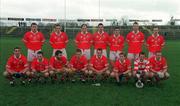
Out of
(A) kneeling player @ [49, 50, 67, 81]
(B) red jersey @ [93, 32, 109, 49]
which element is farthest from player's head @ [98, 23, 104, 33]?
(A) kneeling player @ [49, 50, 67, 81]

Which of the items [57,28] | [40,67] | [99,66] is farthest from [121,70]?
[57,28]

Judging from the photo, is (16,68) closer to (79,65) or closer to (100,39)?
(79,65)

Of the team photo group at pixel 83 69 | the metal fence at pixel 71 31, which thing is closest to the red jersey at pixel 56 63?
the team photo group at pixel 83 69

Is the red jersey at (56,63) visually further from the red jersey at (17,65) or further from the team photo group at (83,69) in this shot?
the red jersey at (17,65)

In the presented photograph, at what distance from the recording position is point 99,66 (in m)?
10.7

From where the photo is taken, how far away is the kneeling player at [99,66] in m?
10.6

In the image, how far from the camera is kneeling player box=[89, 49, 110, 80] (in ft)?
34.7

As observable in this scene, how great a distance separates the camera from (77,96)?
345 inches

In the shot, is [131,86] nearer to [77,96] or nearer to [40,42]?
[77,96]

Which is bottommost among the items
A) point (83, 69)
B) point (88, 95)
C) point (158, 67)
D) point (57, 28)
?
point (88, 95)

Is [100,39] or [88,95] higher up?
[100,39]

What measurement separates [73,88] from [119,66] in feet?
5.05

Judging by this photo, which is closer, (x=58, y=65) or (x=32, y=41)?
(x=58, y=65)

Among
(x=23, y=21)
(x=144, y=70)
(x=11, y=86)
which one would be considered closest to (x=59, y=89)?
(x=11, y=86)
